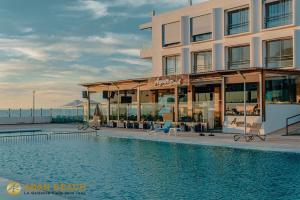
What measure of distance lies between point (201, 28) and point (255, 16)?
19.0 ft

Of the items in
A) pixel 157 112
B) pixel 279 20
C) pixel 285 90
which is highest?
pixel 279 20

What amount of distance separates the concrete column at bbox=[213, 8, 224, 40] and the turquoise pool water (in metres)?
15.7

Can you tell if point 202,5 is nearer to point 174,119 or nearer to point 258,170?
point 174,119

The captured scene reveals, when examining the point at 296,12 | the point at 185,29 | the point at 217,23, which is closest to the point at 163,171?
the point at 296,12

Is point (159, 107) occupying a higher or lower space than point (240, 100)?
lower

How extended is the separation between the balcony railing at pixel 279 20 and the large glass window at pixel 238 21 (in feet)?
6.21

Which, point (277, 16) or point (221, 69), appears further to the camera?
point (221, 69)

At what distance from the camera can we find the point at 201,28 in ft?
115

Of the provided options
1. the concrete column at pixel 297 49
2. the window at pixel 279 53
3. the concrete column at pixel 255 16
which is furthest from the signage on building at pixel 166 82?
the concrete column at pixel 297 49

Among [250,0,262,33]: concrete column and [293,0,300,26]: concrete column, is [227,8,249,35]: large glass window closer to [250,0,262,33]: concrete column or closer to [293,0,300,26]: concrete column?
[250,0,262,33]: concrete column

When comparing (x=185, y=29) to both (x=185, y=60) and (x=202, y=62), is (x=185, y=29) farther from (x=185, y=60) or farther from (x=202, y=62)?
(x=202, y=62)

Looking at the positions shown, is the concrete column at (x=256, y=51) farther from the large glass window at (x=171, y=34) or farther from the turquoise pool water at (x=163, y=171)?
the turquoise pool water at (x=163, y=171)

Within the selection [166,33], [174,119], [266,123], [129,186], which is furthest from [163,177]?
[166,33]

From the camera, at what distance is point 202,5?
35.0 metres
